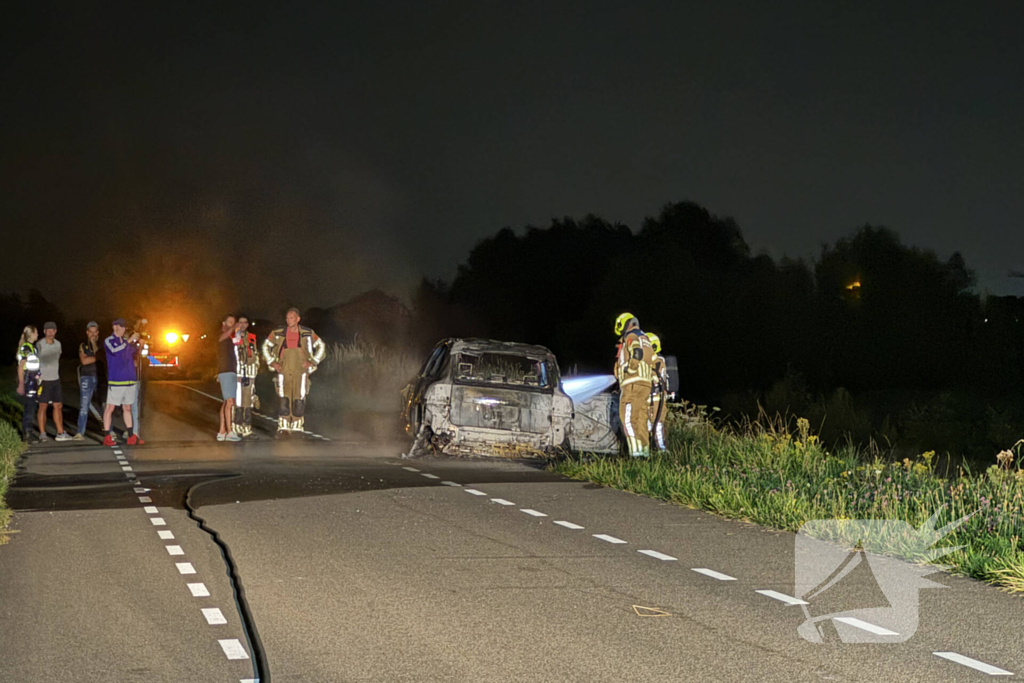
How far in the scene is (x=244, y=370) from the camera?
20.3 m

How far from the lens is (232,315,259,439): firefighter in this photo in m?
20.2

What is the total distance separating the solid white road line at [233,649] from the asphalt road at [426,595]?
1 centimetres

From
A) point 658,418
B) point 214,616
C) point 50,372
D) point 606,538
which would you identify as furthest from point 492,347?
point 214,616

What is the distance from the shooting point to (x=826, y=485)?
1362 cm

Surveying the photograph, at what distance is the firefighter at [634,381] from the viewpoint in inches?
657

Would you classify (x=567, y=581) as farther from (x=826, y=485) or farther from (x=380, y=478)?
(x=380, y=478)

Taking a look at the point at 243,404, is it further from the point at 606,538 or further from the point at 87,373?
the point at 606,538

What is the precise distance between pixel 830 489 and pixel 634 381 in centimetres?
410

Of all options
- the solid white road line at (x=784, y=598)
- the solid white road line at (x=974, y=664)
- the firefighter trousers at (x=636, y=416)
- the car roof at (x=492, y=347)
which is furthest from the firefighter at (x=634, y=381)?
the solid white road line at (x=974, y=664)

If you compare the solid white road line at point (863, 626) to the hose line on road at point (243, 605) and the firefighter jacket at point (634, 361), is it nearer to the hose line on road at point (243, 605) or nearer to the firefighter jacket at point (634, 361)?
the hose line on road at point (243, 605)

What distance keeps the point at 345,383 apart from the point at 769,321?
86.2 ft

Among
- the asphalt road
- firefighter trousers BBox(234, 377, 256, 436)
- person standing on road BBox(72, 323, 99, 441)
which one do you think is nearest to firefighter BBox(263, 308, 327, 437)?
firefighter trousers BBox(234, 377, 256, 436)

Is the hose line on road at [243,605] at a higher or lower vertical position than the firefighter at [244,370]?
lower

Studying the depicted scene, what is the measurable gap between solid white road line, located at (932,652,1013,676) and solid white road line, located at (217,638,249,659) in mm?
3624
